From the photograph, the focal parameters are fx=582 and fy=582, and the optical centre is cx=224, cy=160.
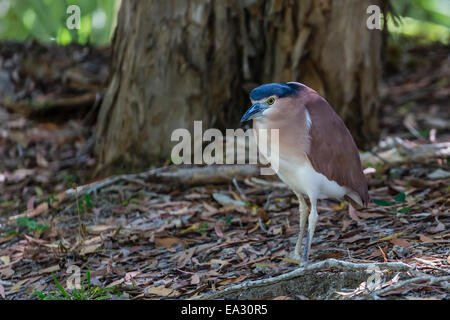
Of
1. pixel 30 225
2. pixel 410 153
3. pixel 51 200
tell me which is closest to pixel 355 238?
pixel 410 153

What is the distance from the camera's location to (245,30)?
19.4ft

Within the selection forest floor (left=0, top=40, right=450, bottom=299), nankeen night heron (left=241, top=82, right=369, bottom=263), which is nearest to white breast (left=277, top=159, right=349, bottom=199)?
nankeen night heron (left=241, top=82, right=369, bottom=263)

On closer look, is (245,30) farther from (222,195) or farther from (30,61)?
(30,61)

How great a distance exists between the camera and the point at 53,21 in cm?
811

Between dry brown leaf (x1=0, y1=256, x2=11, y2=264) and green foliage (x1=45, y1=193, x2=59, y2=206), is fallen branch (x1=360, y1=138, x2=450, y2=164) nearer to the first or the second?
green foliage (x1=45, y1=193, x2=59, y2=206)

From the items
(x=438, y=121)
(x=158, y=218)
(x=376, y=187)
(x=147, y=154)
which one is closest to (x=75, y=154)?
(x=147, y=154)

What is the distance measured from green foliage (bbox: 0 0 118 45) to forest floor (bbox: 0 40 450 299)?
1655 millimetres

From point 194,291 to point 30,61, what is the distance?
5531mm

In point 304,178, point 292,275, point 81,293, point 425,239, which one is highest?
point 304,178

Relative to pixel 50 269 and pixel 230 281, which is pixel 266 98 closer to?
pixel 230 281

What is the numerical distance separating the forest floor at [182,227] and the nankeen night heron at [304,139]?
492 mm

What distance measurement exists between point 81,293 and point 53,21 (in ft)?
18.1

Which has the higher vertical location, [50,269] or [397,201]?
[397,201]

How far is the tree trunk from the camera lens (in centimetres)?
579
